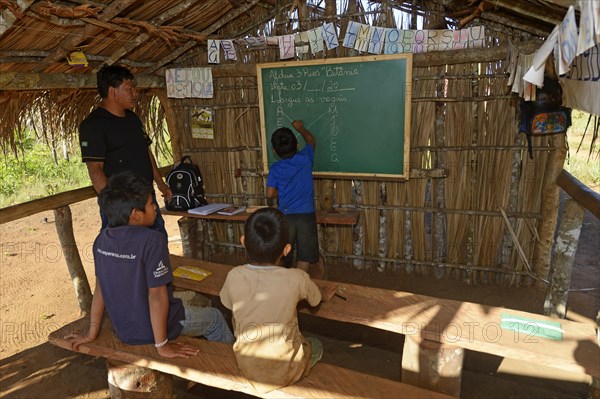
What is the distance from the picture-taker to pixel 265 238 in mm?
2047

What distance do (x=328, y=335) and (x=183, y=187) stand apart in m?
2.40

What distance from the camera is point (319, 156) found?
470 centimetres

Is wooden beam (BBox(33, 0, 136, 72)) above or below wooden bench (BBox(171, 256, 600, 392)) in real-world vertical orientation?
above

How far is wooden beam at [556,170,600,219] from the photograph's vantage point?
2.49 meters

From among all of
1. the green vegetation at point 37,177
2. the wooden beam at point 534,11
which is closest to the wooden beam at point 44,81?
the wooden beam at point 534,11

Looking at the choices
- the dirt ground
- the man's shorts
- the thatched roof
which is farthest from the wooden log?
the man's shorts

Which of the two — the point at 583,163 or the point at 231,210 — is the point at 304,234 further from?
the point at 583,163

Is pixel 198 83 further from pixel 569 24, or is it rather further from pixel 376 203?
pixel 569 24

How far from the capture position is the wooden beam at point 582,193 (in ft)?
8.16

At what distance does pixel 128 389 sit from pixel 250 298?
1.01 meters

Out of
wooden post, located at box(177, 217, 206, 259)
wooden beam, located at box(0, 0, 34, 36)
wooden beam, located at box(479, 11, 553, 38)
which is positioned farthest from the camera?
wooden post, located at box(177, 217, 206, 259)

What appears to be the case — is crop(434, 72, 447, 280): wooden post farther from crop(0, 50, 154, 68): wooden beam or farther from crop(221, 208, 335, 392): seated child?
crop(0, 50, 154, 68): wooden beam

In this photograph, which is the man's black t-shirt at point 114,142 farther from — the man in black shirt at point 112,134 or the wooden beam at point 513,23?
the wooden beam at point 513,23

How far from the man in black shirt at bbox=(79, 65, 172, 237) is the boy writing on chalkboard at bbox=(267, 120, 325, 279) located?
112 cm
